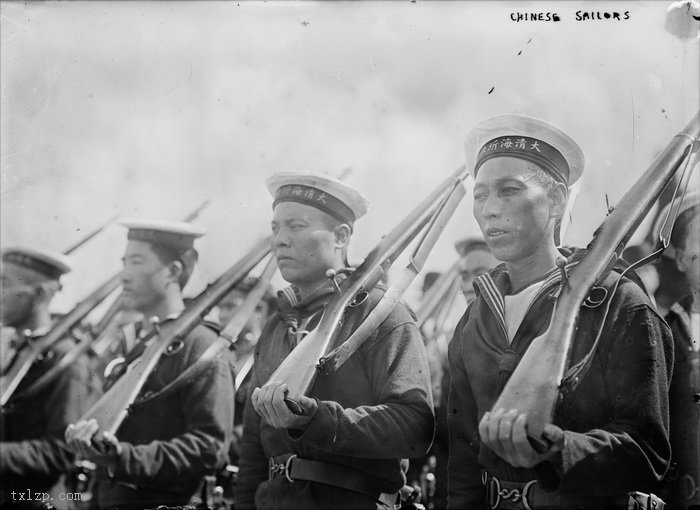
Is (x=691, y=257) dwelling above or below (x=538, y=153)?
below

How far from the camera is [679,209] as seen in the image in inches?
218

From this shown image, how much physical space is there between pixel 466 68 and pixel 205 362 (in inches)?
104

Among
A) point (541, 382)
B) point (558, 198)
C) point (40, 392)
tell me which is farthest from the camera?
point (40, 392)

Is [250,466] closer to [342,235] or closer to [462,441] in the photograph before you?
[462,441]

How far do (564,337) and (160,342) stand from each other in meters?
2.93

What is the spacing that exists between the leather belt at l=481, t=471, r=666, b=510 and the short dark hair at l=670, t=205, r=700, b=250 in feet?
5.00

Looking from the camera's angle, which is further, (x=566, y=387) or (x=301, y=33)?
(x=301, y=33)

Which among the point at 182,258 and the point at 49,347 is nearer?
the point at 182,258

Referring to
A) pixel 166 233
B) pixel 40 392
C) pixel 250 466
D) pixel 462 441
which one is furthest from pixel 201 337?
pixel 462 441

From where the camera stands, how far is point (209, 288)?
662 cm

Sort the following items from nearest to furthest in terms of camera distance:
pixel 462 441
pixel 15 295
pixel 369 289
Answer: pixel 462 441 < pixel 369 289 < pixel 15 295

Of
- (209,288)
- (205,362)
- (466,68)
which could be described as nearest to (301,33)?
(466,68)

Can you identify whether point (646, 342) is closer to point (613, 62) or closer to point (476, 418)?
point (476, 418)

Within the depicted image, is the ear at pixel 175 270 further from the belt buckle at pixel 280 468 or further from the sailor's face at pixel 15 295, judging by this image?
the belt buckle at pixel 280 468
